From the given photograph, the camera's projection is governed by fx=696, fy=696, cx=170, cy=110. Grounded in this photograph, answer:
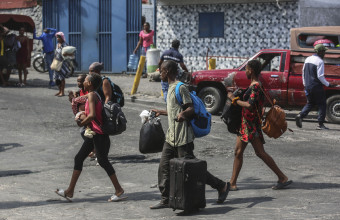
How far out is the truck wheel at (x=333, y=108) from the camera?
15.7 meters

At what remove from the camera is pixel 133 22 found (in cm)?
2503

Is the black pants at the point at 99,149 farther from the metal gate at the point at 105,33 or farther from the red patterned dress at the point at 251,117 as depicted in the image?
the metal gate at the point at 105,33

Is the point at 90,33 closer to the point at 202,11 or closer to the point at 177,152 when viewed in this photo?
the point at 202,11

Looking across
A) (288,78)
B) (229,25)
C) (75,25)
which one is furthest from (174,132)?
(75,25)

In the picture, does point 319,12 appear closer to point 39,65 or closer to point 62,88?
point 62,88

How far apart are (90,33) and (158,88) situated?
260 inches

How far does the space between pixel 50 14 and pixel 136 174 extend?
18.7 metres

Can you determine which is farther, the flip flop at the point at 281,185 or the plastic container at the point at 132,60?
the plastic container at the point at 132,60

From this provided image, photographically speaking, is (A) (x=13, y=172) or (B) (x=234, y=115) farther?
(A) (x=13, y=172)

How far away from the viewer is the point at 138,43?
77.4ft

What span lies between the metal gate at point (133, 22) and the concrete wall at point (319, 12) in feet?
19.4

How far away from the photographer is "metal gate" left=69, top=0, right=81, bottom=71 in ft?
86.7

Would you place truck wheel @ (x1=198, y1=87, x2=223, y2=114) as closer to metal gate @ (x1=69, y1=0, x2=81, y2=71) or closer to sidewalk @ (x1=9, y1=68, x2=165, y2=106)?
sidewalk @ (x1=9, y1=68, x2=165, y2=106)

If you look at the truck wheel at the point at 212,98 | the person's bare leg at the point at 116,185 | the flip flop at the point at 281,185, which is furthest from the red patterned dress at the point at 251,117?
the truck wheel at the point at 212,98
